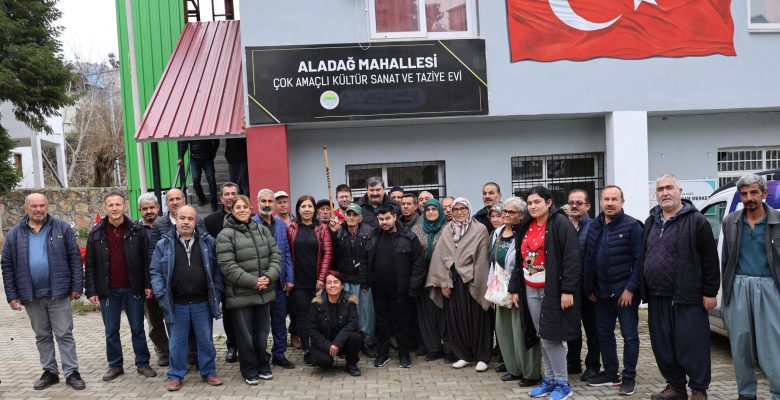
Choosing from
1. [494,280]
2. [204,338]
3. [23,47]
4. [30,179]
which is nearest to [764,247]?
[494,280]

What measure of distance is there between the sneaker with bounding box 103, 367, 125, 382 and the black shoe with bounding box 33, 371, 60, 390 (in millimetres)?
443

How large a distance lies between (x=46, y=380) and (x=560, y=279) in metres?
4.98

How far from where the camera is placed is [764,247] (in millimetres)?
4270

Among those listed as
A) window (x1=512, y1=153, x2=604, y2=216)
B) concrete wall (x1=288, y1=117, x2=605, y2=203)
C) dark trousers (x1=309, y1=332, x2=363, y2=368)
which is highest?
concrete wall (x1=288, y1=117, x2=605, y2=203)

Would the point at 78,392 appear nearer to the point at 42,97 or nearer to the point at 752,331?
the point at 752,331

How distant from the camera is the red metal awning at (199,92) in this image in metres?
8.15

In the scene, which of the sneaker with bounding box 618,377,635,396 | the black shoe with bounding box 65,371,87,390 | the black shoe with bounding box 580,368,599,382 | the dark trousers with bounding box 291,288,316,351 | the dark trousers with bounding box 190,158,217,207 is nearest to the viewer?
the sneaker with bounding box 618,377,635,396

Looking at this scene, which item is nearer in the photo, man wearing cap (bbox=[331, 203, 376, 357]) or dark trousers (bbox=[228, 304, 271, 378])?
dark trousers (bbox=[228, 304, 271, 378])

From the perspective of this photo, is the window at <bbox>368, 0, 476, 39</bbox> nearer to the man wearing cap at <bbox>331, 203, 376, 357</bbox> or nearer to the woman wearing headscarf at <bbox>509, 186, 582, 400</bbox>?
the man wearing cap at <bbox>331, 203, 376, 357</bbox>

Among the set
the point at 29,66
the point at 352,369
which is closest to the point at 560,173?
the point at 352,369

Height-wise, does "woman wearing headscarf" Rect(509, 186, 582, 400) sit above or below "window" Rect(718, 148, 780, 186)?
below

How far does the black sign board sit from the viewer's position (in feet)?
26.6

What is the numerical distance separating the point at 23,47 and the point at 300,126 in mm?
7525

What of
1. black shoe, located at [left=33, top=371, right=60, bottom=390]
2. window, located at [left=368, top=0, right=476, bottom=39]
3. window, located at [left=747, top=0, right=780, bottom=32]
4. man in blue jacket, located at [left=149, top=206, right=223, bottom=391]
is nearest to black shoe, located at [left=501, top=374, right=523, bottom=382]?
man in blue jacket, located at [left=149, top=206, right=223, bottom=391]
